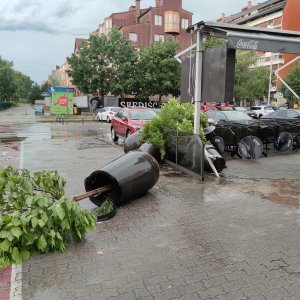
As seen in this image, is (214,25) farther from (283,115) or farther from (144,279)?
(283,115)

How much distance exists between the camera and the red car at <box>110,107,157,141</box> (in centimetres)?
1381

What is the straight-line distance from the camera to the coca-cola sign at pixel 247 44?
6.78m

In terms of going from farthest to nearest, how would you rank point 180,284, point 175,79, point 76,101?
point 76,101
point 175,79
point 180,284

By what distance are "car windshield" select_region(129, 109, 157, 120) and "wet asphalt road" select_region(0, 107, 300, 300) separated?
7.31m

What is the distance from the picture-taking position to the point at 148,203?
6195 mm

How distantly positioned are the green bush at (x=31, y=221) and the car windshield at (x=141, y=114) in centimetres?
992

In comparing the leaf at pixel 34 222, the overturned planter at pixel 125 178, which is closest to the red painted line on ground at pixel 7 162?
the leaf at pixel 34 222

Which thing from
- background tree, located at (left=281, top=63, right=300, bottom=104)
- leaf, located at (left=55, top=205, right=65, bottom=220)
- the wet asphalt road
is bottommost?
the wet asphalt road

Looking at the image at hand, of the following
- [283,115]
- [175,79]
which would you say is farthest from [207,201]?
[175,79]

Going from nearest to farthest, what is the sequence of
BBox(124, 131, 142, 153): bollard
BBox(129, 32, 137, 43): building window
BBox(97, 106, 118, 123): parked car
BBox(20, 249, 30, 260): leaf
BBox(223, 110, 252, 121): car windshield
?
BBox(20, 249, 30, 260): leaf
BBox(124, 131, 142, 153): bollard
BBox(223, 110, 252, 121): car windshield
BBox(97, 106, 118, 123): parked car
BBox(129, 32, 137, 43): building window

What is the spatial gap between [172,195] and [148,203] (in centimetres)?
68

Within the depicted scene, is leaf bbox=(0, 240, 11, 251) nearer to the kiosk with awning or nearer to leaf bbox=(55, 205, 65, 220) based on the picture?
leaf bbox=(55, 205, 65, 220)

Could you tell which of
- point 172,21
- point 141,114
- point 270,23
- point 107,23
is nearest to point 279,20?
point 270,23

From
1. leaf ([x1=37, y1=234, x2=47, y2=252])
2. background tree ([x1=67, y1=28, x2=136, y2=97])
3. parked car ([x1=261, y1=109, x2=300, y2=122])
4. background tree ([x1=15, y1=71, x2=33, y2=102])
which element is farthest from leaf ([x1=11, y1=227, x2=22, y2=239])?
background tree ([x1=15, y1=71, x2=33, y2=102])
